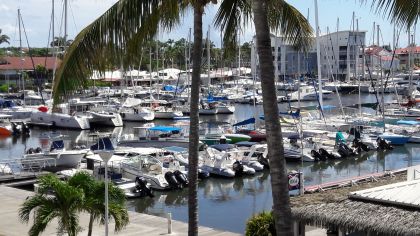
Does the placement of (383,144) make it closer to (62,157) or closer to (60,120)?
(62,157)

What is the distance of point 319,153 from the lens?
47312 mm

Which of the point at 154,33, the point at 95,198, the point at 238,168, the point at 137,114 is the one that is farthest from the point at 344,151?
the point at 154,33

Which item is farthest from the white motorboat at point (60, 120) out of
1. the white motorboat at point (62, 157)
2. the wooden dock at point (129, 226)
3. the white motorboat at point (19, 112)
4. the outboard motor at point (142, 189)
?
the wooden dock at point (129, 226)

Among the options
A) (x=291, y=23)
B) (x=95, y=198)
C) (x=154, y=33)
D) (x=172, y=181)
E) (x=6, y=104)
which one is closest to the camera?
(x=154, y=33)

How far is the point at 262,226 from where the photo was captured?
58.3 ft

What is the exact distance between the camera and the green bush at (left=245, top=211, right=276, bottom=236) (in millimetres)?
17703

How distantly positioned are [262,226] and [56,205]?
5723mm

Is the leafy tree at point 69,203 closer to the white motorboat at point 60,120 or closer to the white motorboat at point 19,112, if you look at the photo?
the white motorboat at point 60,120

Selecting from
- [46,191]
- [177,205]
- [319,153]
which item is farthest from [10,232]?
[319,153]

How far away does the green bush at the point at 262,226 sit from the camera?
1770 cm

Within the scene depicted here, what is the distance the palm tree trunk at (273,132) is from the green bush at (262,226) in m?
8.22

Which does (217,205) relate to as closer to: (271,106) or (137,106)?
(271,106)

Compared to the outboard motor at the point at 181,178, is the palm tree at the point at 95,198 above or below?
above

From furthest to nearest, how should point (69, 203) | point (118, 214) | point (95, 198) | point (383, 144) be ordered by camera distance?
point (383, 144) < point (118, 214) < point (95, 198) < point (69, 203)
